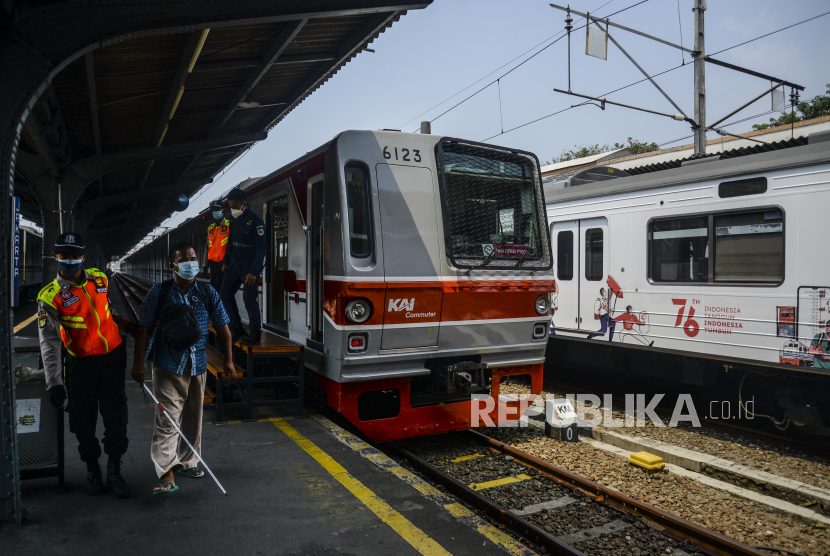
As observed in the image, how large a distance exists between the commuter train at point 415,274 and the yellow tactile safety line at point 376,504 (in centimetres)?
54

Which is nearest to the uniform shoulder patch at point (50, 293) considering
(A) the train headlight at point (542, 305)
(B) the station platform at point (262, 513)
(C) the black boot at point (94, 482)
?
(C) the black boot at point (94, 482)

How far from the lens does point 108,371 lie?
401 cm

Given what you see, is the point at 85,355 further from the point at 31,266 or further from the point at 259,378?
the point at 31,266

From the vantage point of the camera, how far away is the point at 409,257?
5520 mm

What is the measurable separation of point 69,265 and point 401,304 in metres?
2.71

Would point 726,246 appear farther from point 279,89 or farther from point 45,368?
point 279,89

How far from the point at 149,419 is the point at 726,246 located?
22.3ft

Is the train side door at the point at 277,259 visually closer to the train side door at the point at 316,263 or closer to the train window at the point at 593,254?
the train side door at the point at 316,263

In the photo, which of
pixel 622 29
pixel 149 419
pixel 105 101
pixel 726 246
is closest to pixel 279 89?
pixel 105 101

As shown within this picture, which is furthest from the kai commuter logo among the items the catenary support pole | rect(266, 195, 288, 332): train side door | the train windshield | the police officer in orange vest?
the catenary support pole

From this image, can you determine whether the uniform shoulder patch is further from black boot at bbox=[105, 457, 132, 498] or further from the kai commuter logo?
the kai commuter logo

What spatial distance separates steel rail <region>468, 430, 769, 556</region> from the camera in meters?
3.99

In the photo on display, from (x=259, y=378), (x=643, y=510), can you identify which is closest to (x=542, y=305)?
(x=643, y=510)

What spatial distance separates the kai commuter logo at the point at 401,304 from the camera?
5.45 meters
